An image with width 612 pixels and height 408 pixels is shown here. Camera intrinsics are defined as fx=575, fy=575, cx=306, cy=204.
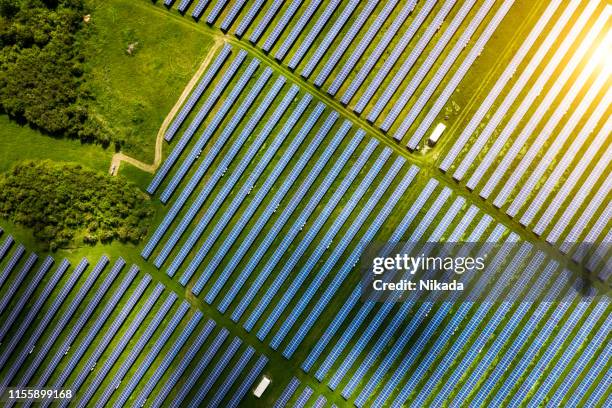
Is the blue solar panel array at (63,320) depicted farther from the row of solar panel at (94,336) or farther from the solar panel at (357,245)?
the solar panel at (357,245)

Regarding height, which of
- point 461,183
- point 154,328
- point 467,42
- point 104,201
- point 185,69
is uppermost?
point 467,42

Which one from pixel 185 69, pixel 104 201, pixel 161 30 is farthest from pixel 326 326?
pixel 161 30

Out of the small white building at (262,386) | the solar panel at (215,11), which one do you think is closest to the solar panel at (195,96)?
the solar panel at (215,11)

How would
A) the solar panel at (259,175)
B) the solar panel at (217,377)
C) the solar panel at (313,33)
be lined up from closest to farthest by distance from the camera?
the solar panel at (217,377)
the solar panel at (259,175)
the solar panel at (313,33)

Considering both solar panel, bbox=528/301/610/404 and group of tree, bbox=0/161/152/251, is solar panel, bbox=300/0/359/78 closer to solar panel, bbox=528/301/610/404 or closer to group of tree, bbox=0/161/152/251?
group of tree, bbox=0/161/152/251

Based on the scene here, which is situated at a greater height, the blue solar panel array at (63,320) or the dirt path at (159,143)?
the dirt path at (159,143)

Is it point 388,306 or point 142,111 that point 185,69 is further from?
point 388,306

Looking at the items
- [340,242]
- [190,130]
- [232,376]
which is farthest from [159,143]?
[232,376]
